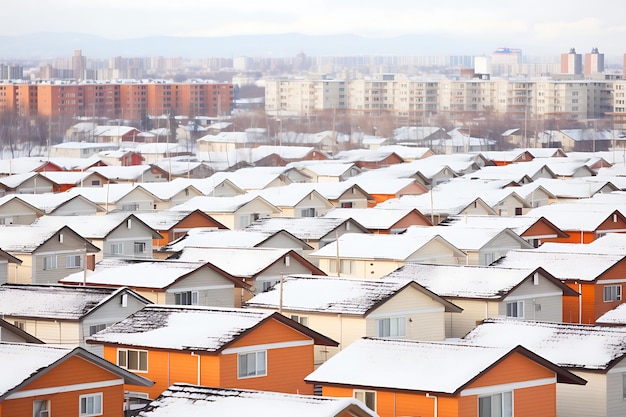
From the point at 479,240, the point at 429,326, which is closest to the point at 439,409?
the point at 429,326

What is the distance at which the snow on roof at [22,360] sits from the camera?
12320 millimetres

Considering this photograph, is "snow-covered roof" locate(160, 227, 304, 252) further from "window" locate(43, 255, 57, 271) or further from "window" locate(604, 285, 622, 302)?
"window" locate(604, 285, 622, 302)

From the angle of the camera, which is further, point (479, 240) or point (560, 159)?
point (560, 159)

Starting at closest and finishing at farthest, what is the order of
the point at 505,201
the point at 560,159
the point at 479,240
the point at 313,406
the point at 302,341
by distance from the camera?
the point at 313,406 < the point at 302,341 < the point at 479,240 < the point at 505,201 < the point at 560,159

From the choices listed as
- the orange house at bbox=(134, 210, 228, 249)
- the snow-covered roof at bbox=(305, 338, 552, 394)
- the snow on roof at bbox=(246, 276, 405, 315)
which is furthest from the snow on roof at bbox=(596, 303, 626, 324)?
A: the orange house at bbox=(134, 210, 228, 249)

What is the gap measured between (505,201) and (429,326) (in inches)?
674

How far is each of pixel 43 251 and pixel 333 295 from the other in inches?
311

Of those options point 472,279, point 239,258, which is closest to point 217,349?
point 472,279

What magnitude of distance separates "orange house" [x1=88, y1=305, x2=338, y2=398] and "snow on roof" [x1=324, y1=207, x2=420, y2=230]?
13160 millimetres

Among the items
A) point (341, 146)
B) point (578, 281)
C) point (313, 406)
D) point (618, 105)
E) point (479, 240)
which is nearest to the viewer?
point (313, 406)

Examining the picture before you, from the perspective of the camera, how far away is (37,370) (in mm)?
12500

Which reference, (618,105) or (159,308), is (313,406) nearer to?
(159,308)

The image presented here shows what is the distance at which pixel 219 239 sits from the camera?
25484 mm

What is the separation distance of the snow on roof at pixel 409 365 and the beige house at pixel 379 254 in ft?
29.8
